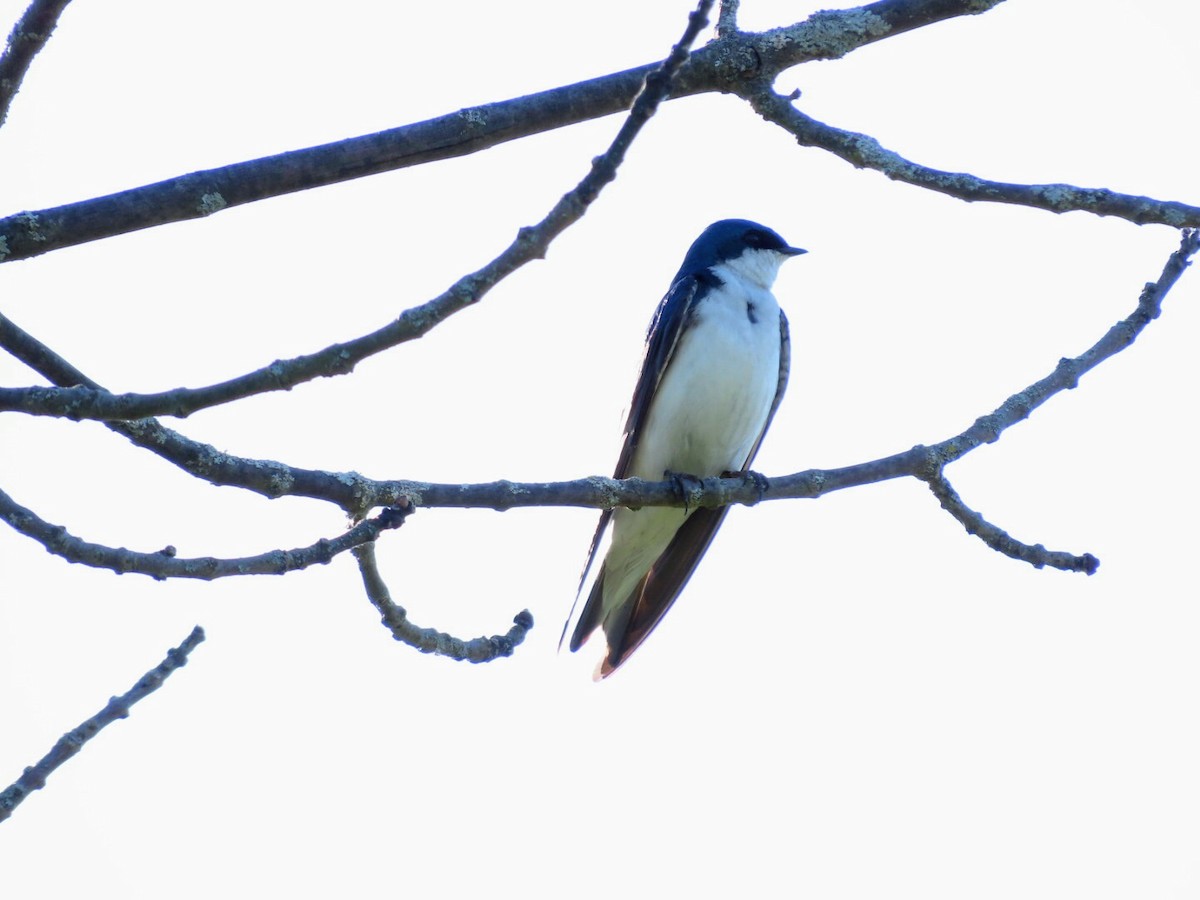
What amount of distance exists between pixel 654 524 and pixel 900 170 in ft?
10.6

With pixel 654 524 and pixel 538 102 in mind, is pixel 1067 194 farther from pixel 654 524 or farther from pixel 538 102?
pixel 654 524

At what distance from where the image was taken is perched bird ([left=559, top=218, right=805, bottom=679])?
290 inches

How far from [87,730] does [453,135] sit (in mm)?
1846

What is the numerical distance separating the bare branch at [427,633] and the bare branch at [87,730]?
0.58m

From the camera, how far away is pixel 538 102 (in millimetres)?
4195

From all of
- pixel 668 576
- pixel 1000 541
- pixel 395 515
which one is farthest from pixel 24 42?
pixel 668 576

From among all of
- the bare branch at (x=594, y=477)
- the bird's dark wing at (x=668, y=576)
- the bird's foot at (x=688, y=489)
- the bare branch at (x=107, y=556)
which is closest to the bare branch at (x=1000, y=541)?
the bare branch at (x=594, y=477)

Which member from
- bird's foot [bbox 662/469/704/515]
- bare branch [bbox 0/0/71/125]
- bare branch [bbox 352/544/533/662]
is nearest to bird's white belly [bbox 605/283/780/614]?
bird's foot [bbox 662/469/704/515]

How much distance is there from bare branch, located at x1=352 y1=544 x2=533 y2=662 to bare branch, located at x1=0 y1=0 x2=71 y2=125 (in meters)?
1.38

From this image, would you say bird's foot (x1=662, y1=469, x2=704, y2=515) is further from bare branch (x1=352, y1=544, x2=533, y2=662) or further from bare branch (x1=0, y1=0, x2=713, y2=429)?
bare branch (x1=0, y1=0, x2=713, y2=429)

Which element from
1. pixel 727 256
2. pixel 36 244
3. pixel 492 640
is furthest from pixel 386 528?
pixel 727 256

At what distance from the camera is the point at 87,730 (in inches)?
128

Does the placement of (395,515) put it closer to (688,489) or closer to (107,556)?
(107,556)

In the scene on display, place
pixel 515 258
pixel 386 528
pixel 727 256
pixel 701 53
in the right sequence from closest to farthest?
pixel 515 258 → pixel 386 528 → pixel 701 53 → pixel 727 256
